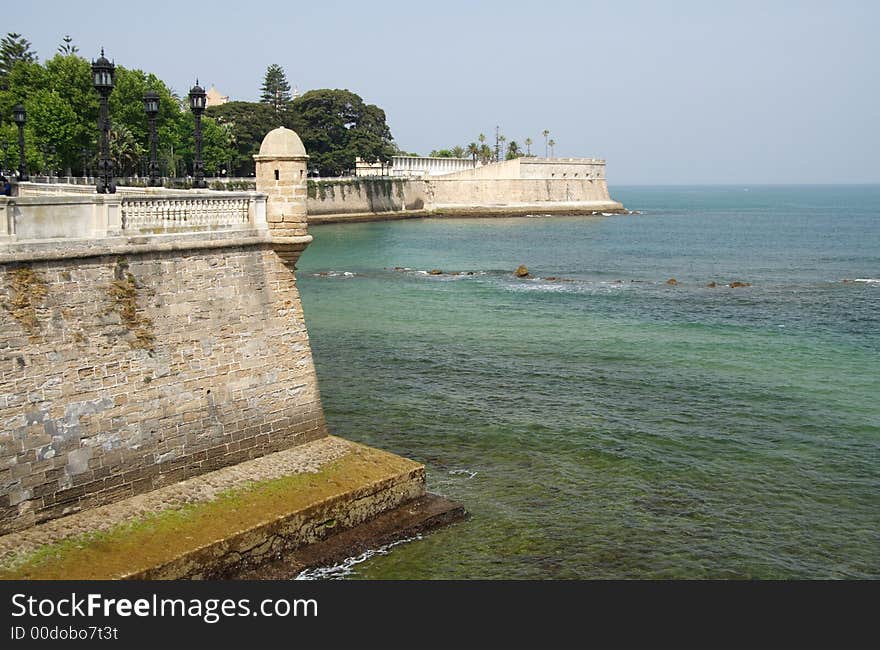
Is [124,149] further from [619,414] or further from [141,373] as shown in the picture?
[141,373]

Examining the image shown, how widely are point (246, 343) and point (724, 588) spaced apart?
7708mm

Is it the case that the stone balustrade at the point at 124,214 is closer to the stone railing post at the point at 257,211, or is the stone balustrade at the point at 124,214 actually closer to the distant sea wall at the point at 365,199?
the stone railing post at the point at 257,211

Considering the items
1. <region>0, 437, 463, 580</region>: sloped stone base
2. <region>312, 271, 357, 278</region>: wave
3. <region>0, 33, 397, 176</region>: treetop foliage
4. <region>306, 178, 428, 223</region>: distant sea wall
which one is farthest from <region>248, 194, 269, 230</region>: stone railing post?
<region>306, 178, 428, 223</region>: distant sea wall

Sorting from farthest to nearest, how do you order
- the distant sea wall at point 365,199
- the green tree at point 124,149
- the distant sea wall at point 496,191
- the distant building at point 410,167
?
the distant building at point 410,167 → the distant sea wall at point 496,191 → the distant sea wall at point 365,199 → the green tree at point 124,149

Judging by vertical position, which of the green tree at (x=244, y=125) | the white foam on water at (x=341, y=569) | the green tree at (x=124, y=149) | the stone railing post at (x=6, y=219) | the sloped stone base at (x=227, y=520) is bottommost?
the white foam on water at (x=341, y=569)

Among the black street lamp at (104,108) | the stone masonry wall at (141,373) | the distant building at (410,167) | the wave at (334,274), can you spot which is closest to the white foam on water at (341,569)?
the stone masonry wall at (141,373)

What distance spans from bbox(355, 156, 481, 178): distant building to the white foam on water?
86.9 m

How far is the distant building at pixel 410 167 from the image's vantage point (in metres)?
103

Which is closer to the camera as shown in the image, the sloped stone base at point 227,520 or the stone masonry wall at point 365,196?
the sloped stone base at point 227,520

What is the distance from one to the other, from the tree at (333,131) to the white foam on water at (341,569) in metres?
81.5

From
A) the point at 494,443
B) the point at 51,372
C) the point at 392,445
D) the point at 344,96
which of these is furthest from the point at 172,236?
the point at 344,96

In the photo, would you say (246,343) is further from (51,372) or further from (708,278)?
(708,278)

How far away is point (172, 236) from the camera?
1334 centimetres

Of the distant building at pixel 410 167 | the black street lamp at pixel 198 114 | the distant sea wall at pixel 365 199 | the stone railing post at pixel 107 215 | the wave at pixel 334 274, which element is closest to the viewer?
the stone railing post at pixel 107 215
